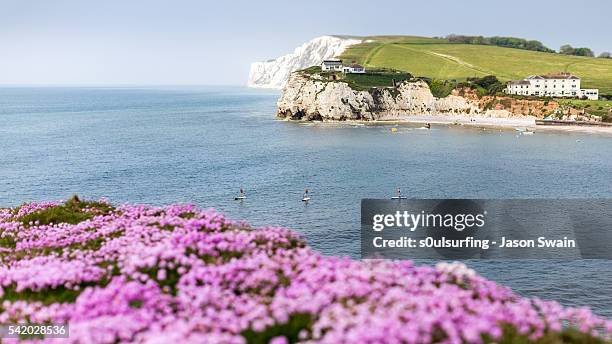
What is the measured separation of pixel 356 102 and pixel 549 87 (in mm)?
69569

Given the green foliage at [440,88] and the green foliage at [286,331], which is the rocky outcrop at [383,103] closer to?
the green foliage at [440,88]

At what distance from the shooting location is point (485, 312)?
7.43 m

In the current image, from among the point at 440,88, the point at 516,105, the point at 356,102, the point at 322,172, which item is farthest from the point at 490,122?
the point at 322,172

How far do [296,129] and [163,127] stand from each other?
39649mm

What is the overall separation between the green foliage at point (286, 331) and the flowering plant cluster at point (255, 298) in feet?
0.04

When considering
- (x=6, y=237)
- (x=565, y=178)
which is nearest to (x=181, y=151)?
(x=565, y=178)

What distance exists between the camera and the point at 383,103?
188 metres

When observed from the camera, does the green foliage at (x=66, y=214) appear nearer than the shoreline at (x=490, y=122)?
Yes

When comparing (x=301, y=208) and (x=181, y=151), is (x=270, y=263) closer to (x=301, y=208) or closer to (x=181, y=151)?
(x=301, y=208)

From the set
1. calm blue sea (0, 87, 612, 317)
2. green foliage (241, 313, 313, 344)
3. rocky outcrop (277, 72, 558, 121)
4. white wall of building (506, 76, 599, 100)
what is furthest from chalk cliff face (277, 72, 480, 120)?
green foliage (241, 313, 313, 344)

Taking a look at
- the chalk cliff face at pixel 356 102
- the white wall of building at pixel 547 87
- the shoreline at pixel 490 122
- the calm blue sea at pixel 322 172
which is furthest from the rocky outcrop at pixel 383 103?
the calm blue sea at pixel 322 172

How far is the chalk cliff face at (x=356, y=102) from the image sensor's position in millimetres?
179750

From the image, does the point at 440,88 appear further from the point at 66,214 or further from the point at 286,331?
the point at 286,331

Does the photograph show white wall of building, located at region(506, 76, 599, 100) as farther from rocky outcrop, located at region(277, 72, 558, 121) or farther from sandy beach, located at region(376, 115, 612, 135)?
sandy beach, located at region(376, 115, 612, 135)
